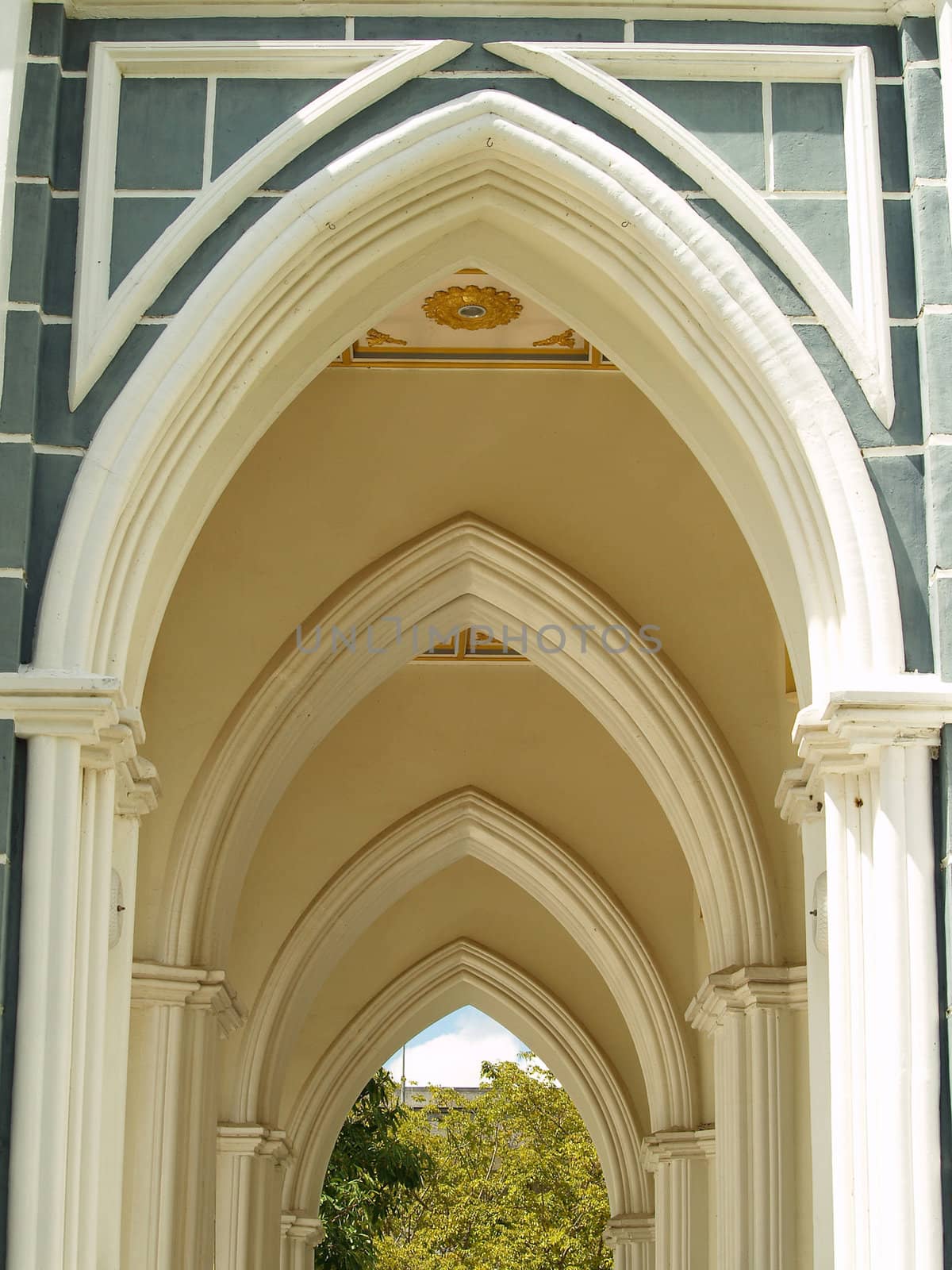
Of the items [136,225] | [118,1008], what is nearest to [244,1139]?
[118,1008]

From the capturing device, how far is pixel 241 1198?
11.8 m

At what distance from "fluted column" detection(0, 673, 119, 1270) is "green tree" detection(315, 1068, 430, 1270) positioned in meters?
13.5

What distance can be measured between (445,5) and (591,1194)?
1793 cm

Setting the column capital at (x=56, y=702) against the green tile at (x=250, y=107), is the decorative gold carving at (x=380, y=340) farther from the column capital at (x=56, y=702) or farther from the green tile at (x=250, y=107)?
the column capital at (x=56, y=702)

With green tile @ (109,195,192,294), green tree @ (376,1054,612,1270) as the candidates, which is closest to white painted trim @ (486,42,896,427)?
green tile @ (109,195,192,294)

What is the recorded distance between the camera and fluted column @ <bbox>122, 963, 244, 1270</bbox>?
26.1ft

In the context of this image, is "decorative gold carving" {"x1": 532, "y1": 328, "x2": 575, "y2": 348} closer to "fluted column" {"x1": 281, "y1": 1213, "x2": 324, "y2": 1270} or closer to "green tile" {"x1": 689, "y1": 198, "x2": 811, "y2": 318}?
"green tile" {"x1": 689, "y1": 198, "x2": 811, "y2": 318}

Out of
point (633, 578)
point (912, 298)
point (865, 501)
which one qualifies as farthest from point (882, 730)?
point (633, 578)

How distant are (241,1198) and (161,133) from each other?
24.7 feet

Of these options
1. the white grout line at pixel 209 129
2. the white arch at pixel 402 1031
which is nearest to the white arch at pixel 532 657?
the white grout line at pixel 209 129

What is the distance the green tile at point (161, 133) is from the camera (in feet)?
19.0

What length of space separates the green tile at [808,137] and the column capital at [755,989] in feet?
12.7

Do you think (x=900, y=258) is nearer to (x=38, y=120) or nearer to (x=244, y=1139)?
(x=38, y=120)

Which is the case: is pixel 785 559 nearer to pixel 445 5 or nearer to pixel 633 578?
pixel 445 5
